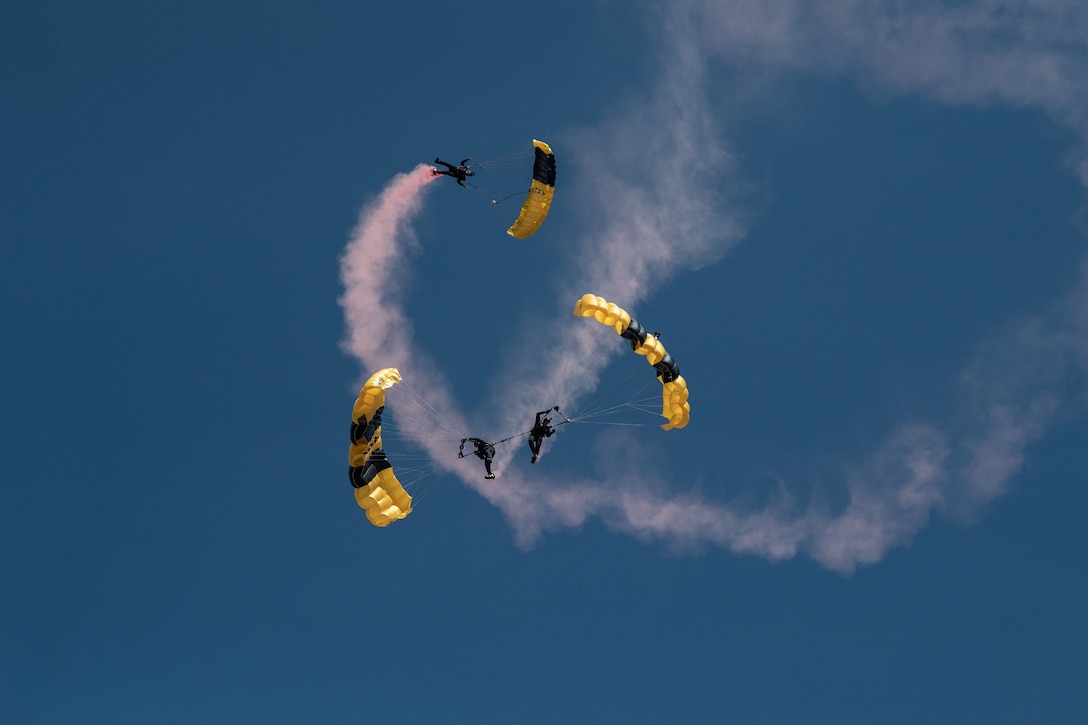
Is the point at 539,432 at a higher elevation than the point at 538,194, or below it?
below

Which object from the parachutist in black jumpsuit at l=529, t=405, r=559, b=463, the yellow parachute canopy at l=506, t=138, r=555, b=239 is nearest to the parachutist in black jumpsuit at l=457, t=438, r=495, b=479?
the parachutist in black jumpsuit at l=529, t=405, r=559, b=463

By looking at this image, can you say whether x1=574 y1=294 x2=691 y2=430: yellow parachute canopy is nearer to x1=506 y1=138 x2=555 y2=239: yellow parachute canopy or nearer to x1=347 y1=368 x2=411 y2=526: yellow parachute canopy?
x1=506 y1=138 x2=555 y2=239: yellow parachute canopy

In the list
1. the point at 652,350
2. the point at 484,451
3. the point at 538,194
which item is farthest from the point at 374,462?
the point at 538,194

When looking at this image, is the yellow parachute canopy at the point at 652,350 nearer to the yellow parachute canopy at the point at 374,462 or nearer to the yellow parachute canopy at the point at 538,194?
the yellow parachute canopy at the point at 538,194

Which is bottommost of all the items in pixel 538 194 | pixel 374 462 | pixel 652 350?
pixel 374 462

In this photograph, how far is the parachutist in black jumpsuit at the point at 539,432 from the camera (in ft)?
119

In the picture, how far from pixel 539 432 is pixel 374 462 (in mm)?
7486

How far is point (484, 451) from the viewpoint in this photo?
3556 cm

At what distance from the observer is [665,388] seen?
38.0 m

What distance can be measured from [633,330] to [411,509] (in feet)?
42.4

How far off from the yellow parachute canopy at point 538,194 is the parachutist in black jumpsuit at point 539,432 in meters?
10.1

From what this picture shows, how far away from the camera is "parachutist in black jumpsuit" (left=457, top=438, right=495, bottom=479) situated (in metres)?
35.5

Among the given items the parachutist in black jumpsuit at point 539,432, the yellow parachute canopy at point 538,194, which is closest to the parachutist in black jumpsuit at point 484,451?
the parachutist in black jumpsuit at point 539,432

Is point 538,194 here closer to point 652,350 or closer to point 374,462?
point 652,350
